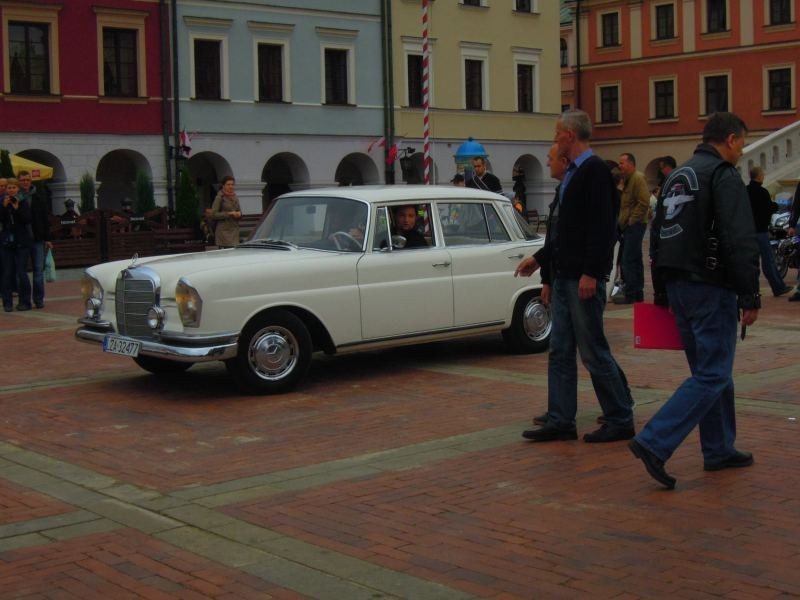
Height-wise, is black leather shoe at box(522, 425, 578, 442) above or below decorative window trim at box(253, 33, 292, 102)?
below

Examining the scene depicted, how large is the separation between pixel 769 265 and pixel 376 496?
38.5 ft

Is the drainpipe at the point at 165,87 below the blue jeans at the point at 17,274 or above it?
above

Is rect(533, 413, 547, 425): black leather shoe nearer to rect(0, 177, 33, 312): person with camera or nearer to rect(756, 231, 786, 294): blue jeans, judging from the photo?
rect(756, 231, 786, 294): blue jeans

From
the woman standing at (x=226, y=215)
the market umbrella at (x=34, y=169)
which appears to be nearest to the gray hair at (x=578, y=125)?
the woman standing at (x=226, y=215)

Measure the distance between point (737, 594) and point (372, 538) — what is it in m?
1.68

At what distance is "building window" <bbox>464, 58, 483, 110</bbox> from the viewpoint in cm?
4581

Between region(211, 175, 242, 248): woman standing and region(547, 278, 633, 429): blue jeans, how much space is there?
28.3ft

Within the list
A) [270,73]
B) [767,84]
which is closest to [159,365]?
[270,73]

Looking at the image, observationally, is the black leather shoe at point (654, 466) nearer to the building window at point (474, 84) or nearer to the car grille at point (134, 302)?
the car grille at point (134, 302)

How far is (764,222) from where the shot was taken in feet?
52.0

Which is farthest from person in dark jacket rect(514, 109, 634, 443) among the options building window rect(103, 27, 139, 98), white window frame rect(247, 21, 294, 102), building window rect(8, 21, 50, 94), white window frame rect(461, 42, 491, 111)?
white window frame rect(461, 42, 491, 111)

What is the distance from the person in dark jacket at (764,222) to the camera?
15750 mm

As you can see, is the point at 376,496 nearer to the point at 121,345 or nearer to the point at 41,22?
the point at 121,345

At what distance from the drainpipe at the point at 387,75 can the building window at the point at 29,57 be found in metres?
12.1
